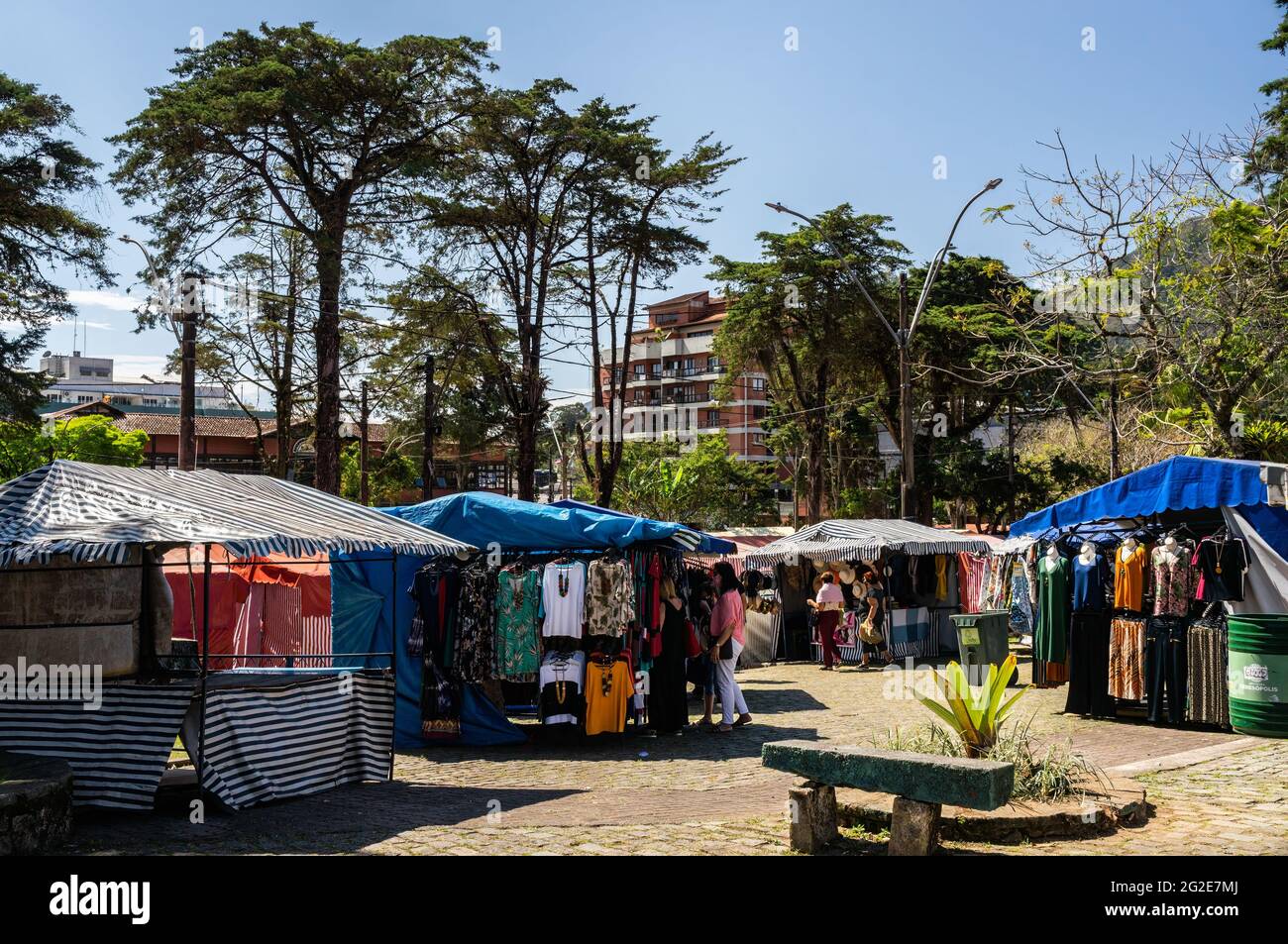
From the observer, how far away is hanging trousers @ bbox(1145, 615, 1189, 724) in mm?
12695

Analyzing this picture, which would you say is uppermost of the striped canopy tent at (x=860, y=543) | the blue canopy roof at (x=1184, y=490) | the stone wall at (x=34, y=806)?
the blue canopy roof at (x=1184, y=490)

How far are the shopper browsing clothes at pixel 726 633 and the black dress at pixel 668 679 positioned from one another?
417 mm

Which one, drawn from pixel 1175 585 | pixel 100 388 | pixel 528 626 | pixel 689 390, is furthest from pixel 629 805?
pixel 100 388

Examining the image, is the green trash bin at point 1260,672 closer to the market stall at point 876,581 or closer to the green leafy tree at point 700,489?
the market stall at point 876,581

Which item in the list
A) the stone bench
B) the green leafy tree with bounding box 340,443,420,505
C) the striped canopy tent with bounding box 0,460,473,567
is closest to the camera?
the stone bench

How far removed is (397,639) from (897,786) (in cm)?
759

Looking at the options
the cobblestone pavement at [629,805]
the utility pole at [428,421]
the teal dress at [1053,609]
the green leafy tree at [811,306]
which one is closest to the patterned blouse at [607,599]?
the cobblestone pavement at [629,805]

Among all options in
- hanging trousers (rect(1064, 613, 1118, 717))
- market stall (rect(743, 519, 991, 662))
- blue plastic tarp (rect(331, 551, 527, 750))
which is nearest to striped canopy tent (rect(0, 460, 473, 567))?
blue plastic tarp (rect(331, 551, 527, 750))

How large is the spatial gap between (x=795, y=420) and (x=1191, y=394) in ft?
92.7

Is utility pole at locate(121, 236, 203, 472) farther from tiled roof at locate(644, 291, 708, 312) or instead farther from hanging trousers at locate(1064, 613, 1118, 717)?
tiled roof at locate(644, 291, 708, 312)

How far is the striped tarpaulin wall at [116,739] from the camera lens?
9.02 m

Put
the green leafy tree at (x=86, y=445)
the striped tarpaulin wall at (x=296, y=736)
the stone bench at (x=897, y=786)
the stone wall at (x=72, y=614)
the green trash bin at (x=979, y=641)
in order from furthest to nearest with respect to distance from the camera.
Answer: the green leafy tree at (x=86, y=445), the green trash bin at (x=979, y=641), the stone wall at (x=72, y=614), the striped tarpaulin wall at (x=296, y=736), the stone bench at (x=897, y=786)

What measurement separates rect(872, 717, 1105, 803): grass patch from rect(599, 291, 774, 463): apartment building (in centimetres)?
7418
